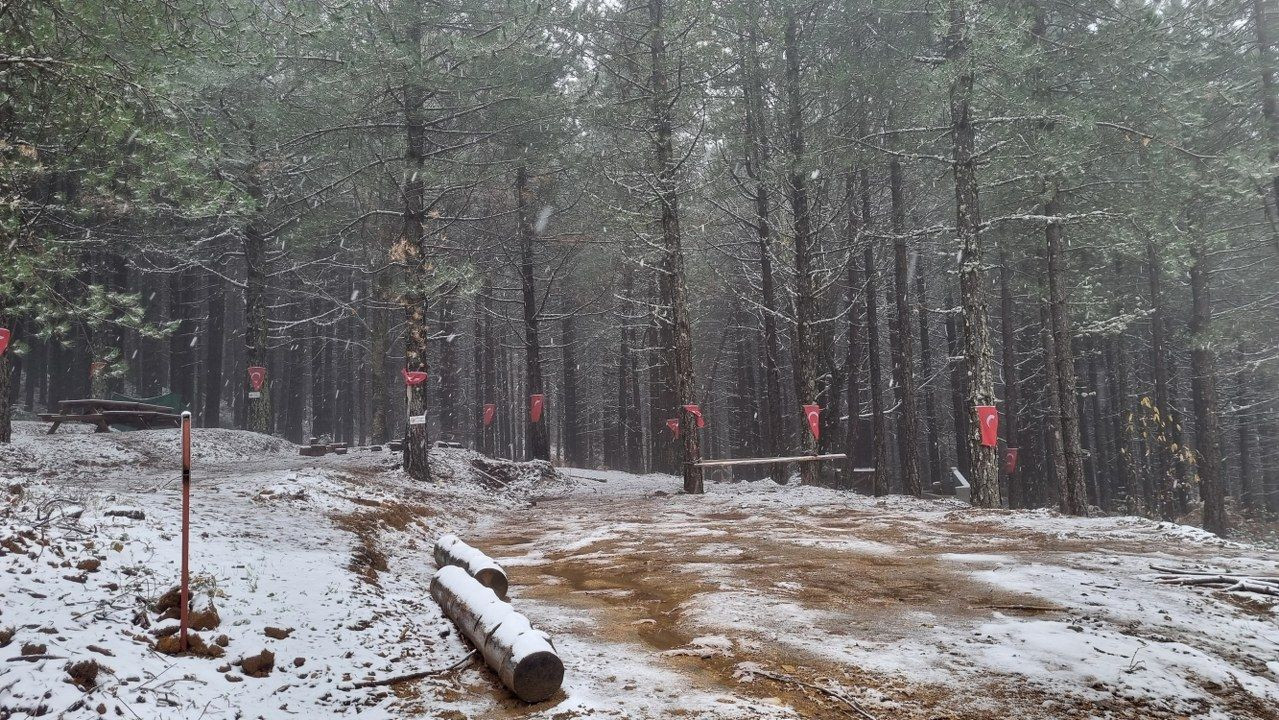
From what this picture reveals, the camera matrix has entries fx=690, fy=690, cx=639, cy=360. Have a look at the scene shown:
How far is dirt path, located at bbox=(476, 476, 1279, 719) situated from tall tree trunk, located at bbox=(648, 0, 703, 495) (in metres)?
5.78

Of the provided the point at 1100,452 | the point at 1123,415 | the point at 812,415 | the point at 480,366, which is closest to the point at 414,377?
the point at 812,415

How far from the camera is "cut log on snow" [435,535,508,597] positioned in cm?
626

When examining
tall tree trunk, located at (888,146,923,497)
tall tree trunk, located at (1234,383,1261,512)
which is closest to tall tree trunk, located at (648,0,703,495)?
tall tree trunk, located at (888,146,923,497)

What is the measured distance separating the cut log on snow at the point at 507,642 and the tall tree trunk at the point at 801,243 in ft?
42.0

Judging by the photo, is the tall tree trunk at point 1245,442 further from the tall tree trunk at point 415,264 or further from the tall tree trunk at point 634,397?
the tall tree trunk at point 415,264

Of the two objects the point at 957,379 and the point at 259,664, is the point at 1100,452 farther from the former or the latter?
the point at 259,664

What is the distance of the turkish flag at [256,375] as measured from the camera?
22.7 meters

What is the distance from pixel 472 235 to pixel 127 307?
2097cm

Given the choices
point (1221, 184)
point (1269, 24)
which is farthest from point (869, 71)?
point (1269, 24)

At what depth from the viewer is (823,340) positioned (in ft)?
70.2

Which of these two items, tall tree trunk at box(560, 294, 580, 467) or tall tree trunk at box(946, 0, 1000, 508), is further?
tall tree trunk at box(560, 294, 580, 467)

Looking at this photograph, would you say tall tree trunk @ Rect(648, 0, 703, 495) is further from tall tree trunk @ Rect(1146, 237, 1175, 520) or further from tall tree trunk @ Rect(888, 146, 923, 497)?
tall tree trunk @ Rect(1146, 237, 1175, 520)

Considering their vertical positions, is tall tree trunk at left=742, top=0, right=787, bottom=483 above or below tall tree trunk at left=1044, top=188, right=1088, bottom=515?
above

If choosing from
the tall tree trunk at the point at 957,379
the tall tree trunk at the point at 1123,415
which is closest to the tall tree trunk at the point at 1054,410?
the tall tree trunk at the point at 1123,415
